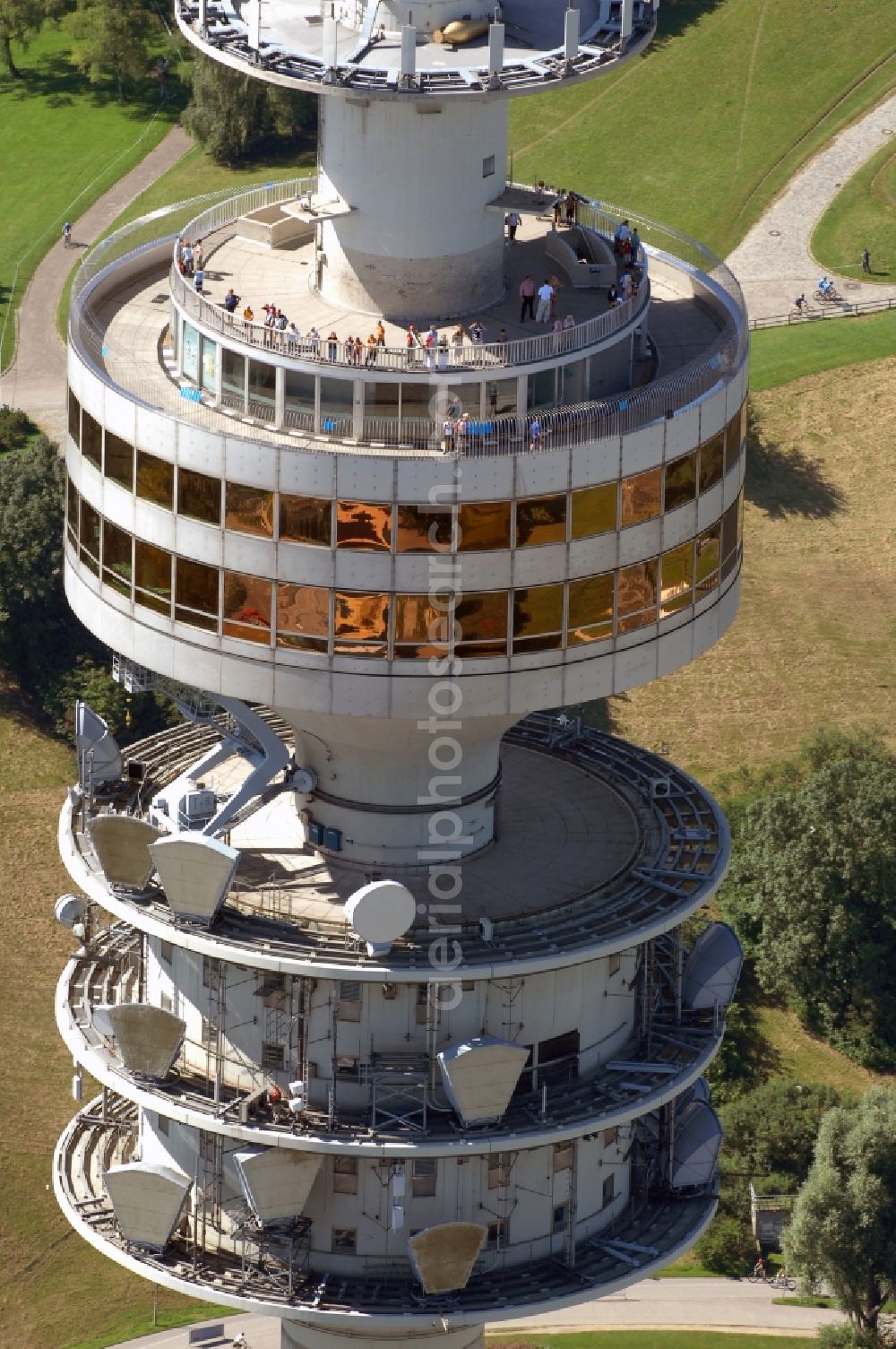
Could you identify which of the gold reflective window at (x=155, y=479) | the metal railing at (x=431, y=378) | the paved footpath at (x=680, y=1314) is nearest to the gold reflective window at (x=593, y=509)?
the metal railing at (x=431, y=378)

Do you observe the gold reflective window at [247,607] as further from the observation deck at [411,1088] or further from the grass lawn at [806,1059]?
the grass lawn at [806,1059]

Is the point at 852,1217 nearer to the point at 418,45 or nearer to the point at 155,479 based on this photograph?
the point at 155,479

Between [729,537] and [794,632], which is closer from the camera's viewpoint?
[729,537]

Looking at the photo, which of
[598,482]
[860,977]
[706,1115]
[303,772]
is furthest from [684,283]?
[860,977]

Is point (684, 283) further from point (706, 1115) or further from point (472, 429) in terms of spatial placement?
point (706, 1115)

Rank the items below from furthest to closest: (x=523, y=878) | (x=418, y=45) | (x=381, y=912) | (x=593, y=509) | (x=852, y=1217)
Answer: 1. (x=852, y=1217)
2. (x=523, y=878)
3. (x=381, y=912)
4. (x=418, y=45)
5. (x=593, y=509)

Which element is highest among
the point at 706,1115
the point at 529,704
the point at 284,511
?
A: the point at 284,511

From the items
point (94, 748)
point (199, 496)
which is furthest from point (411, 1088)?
point (199, 496)
